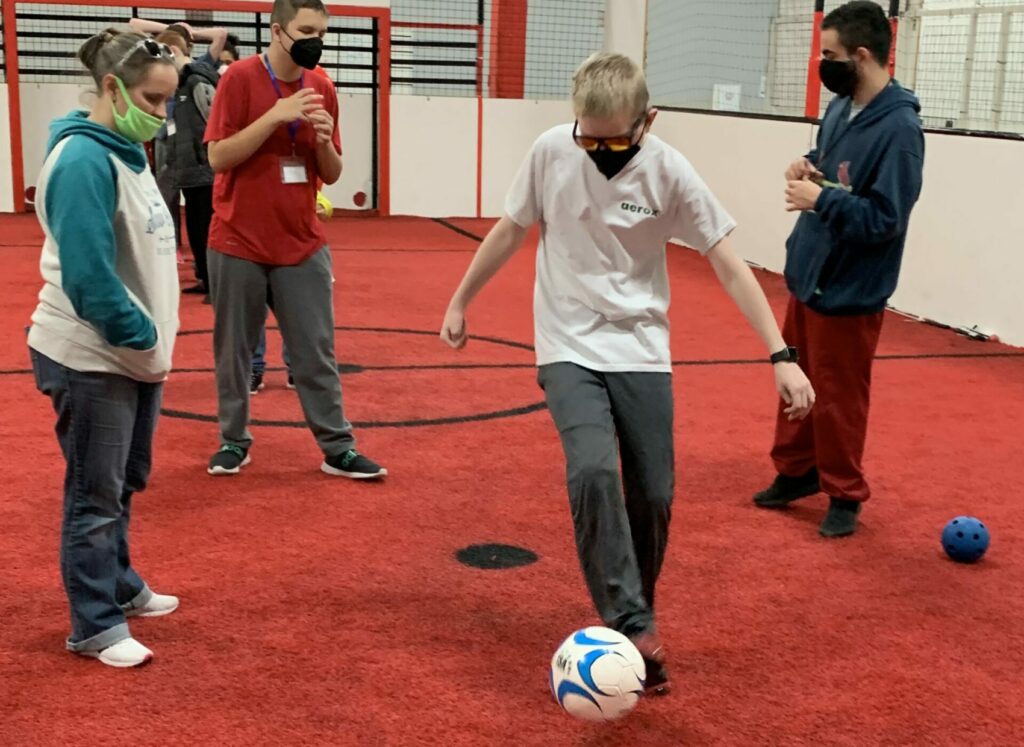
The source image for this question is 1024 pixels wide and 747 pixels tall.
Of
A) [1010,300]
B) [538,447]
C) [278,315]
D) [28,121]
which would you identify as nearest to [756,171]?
[1010,300]

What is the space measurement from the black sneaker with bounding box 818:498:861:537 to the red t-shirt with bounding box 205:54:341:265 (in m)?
2.25

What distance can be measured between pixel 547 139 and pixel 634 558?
3.75 ft

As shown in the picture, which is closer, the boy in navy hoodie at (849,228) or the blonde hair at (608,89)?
the blonde hair at (608,89)

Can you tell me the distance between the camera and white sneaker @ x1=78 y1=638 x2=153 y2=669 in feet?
11.0

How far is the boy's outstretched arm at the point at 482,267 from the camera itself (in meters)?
3.53

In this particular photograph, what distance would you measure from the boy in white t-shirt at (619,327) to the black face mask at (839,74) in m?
1.32

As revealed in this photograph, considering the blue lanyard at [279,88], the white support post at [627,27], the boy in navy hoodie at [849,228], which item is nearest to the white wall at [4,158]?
the white support post at [627,27]

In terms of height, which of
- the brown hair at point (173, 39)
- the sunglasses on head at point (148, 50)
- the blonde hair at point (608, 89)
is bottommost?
the blonde hair at point (608, 89)

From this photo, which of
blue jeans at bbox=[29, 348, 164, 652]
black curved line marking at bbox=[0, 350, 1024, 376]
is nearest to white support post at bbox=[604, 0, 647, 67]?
black curved line marking at bbox=[0, 350, 1024, 376]

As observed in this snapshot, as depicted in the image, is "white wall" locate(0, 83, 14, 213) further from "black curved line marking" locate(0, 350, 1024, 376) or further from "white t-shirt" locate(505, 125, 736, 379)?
"white t-shirt" locate(505, 125, 736, 379)

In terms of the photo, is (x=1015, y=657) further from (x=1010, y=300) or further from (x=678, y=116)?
(x=678, y=116)

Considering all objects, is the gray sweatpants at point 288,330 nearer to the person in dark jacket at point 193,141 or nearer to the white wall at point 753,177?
the person in dark jacket at point 193,141

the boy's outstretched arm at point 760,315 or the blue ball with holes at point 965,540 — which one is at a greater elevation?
the boy's outstretched arm at point 760,315

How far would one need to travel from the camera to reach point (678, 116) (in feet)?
45.3
